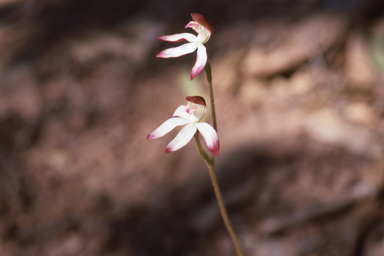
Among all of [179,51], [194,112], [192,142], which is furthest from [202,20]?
[192,142]

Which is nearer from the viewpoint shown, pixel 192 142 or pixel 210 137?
pixel 210 137

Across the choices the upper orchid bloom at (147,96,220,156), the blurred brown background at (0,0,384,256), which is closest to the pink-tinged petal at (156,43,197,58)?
the upper orchid bloom at (147,96,220,156)

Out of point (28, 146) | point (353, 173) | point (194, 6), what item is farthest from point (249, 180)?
point (194, 6)

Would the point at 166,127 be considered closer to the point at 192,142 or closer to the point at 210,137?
the point at 210,137

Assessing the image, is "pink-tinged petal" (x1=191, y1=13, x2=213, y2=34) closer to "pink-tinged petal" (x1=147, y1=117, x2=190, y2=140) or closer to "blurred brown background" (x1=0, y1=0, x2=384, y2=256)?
"pink-tinged petal" (x1=147, y1=117, x2=190, y2=140)

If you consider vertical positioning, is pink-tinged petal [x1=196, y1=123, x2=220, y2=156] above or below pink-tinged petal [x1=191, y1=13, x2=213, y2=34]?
below

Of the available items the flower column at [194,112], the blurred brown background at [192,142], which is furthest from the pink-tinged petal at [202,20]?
the blurred brown background at [192,142]
